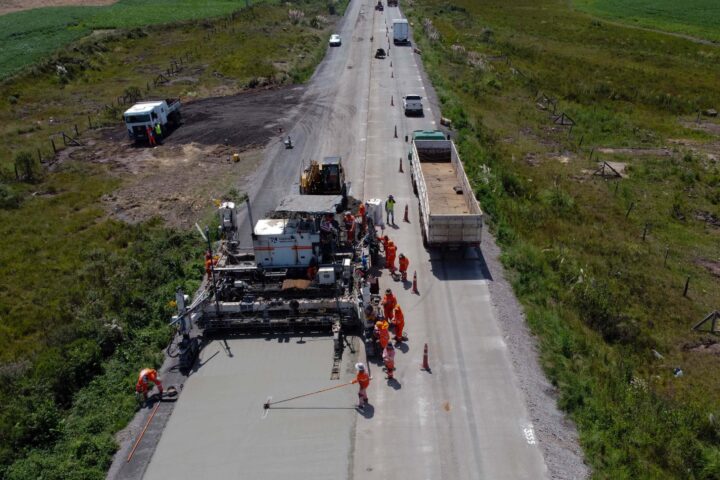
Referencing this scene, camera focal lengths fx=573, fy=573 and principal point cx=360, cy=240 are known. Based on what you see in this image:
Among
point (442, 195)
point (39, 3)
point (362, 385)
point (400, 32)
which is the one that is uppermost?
point (39, 3)

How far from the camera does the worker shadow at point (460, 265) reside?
2298 cm

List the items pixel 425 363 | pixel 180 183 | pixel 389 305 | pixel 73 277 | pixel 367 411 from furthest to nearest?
1. pixel 180 183
2. pixel 73 277
3. pixel 389 305
4. pixel 425 363
5. pixel 367 411

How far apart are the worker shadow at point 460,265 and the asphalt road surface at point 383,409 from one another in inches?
3.1

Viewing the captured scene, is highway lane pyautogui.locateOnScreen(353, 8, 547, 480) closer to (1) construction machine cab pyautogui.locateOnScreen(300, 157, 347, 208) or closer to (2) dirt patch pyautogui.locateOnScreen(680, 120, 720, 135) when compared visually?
(1) construction machine cab pyautogui.locateOnScreen(300, 157, 347, 208)

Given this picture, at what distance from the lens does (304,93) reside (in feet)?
169

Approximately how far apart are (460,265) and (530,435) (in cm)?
946

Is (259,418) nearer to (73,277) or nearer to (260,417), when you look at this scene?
(260,417)

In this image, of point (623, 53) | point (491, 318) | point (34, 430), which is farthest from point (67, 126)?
point (623, 53)

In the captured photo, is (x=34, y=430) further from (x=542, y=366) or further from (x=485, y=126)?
(x=485, y=126)

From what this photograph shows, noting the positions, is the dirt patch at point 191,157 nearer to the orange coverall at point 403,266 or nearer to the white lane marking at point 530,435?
the orange coverall at point 403,266

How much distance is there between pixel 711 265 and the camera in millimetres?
25859

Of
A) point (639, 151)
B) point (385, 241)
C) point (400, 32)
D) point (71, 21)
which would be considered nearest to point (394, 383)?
point (385, 241)

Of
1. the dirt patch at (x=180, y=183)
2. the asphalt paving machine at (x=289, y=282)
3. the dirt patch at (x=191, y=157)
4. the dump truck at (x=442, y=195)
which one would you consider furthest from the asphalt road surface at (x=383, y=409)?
the dirt patch at (x=191, y=157)

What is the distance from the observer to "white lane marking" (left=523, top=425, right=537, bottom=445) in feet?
49.4
